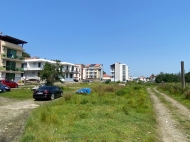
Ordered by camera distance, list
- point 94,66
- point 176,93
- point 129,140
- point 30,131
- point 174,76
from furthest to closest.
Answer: point 94,66, point 174,76, point 176,93, point 30,131, point 129,140

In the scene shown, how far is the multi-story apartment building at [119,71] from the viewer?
15262cm

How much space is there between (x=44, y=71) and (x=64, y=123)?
23859 millimetres

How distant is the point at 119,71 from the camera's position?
152 metres

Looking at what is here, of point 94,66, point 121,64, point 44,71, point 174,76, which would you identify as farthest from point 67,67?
point 121,64

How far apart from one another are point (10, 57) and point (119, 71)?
114 metres

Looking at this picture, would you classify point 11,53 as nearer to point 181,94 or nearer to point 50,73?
point 50,73

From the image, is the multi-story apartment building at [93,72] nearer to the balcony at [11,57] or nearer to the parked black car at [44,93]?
the balcony at [11,57]

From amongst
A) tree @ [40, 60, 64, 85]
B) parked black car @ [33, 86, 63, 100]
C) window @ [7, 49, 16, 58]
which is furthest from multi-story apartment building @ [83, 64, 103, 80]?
parked black car @ [33, 86, 63, 100]

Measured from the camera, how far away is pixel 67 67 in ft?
261

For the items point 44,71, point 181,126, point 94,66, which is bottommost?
point 181,126

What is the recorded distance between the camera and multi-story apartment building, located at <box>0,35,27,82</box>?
45156 mm

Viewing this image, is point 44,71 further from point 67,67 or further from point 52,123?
point 67,67

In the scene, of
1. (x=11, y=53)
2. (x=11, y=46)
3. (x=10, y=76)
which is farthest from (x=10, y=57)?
(x=10, y=76)

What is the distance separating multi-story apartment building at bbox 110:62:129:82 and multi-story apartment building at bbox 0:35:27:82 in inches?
4169
